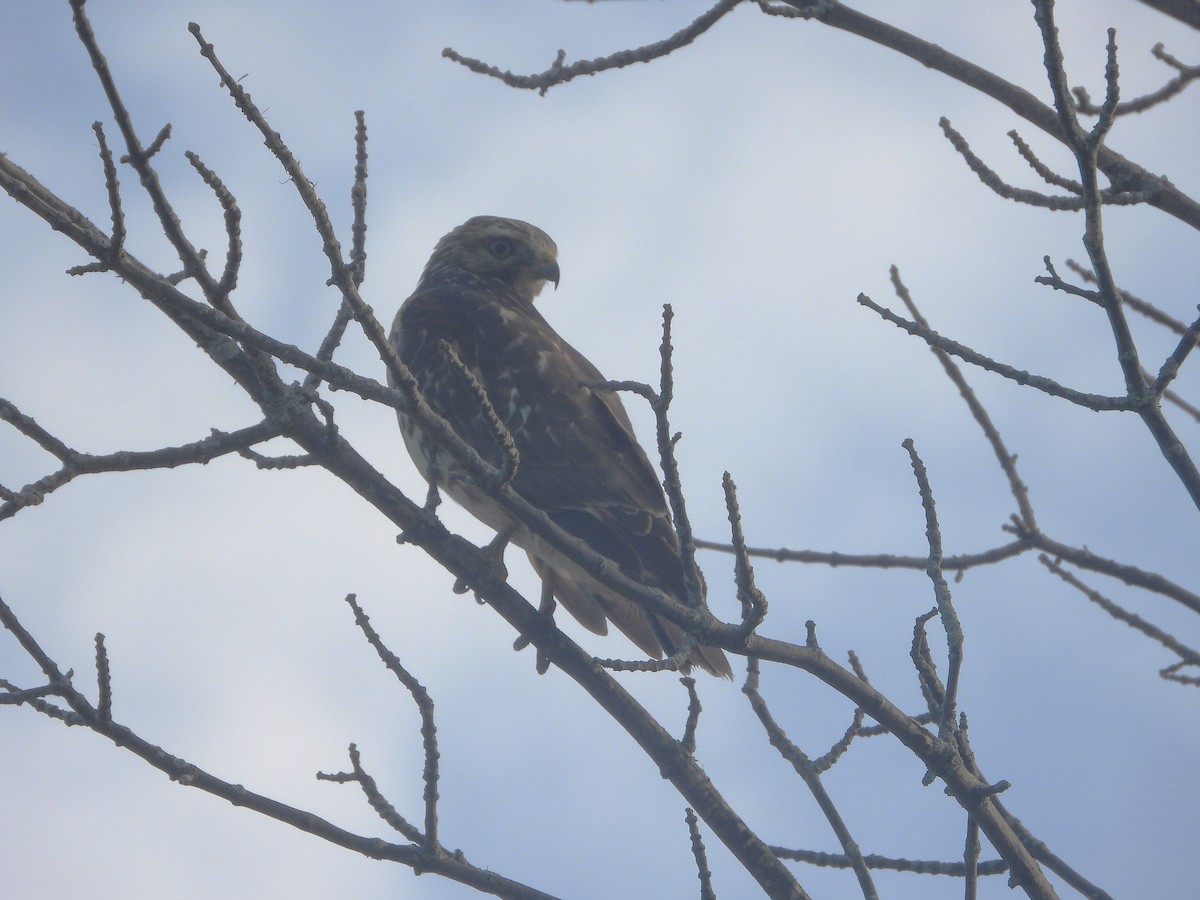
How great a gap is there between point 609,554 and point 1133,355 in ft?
7.68

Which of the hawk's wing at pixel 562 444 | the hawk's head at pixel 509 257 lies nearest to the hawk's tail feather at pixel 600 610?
the hawk's wing at pixel 562 444

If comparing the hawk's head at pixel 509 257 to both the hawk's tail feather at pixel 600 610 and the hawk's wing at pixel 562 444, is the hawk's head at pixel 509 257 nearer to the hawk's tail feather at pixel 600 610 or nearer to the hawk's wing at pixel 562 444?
the hawk's wing at pixel 562 444

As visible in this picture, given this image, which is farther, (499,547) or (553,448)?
(553,448)

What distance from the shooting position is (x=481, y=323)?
5770mm

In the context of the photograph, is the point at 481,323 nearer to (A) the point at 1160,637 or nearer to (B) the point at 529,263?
(B) the point at 529,263

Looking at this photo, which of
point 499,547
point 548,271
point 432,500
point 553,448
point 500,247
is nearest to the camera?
point 432,500

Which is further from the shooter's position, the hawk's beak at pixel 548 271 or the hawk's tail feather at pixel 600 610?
the hawk's beak at pixel 548 271

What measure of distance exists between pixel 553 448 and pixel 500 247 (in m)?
2.49

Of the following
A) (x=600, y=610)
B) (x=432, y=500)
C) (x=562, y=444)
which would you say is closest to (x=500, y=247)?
(x=562, y=444)

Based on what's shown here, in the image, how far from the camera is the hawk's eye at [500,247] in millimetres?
7137

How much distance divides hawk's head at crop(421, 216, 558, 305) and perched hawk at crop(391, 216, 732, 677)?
71 centimetres

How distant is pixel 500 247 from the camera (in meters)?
7.16

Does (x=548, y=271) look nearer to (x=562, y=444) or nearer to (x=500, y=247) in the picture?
(x=500, y=247)

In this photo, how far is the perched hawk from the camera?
461 cm
